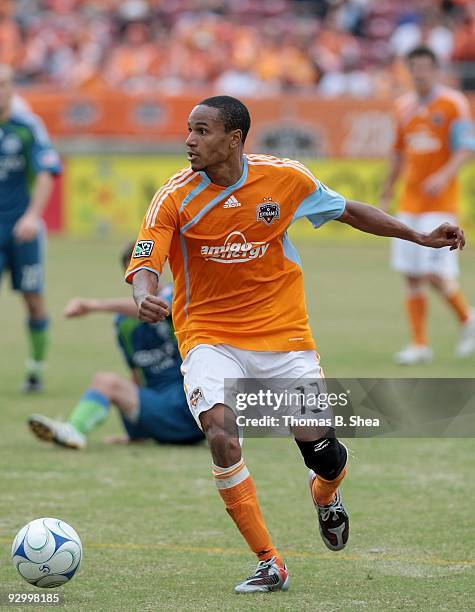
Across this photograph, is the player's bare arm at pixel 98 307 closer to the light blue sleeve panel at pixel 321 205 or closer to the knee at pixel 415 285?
the light blue sleeve panel at pixel 321 205

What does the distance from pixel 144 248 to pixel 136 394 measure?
2924 millimetres

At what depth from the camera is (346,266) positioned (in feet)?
59.4

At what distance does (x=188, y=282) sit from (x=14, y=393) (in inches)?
192

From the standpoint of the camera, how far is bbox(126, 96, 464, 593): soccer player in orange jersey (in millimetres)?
5047

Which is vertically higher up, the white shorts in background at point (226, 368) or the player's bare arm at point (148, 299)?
the player's bare arm at point (148, 299)

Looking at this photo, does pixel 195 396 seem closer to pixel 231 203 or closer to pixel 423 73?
pixel 231 203

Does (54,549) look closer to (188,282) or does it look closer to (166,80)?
(188,282)

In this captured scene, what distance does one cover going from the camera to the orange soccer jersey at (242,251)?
5227 millimetres

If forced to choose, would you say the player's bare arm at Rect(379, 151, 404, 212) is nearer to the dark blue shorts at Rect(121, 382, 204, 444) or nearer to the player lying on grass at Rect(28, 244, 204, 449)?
the player lying on grass at Rect(28, 244, 204, 449)

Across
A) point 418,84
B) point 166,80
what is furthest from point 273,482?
point 166,80

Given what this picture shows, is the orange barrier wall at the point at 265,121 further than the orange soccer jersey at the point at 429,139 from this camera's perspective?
Yes

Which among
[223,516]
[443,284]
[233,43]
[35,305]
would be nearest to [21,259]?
[35,305]

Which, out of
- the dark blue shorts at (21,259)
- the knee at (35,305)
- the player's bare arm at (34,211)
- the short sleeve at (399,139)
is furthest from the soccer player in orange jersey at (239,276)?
the short sleeve at (399,139)

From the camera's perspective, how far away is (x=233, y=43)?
24438mm
